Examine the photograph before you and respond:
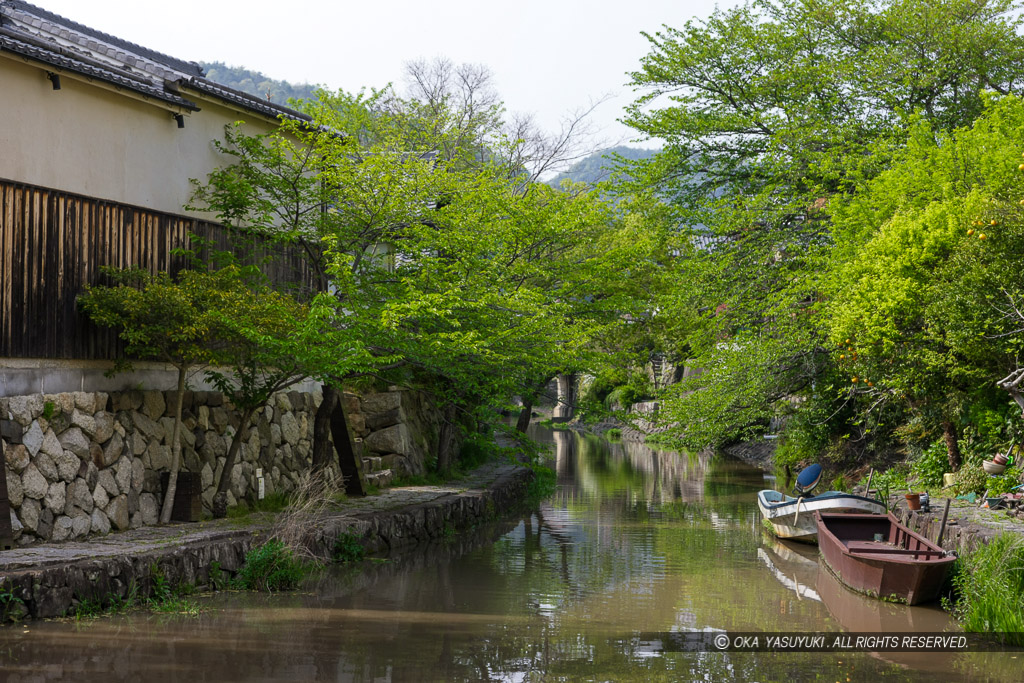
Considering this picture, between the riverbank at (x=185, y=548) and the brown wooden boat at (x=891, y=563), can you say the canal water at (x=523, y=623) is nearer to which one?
the brown wooden boat at (x=891, y=563)

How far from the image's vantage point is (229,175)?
15.3 metres

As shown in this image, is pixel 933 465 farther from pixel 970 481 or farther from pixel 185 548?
pixel 185 548

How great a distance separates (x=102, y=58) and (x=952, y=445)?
1708 centimetres

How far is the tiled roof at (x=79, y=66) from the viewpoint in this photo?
11398 millimetres

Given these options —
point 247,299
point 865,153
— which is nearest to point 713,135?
point 865,153

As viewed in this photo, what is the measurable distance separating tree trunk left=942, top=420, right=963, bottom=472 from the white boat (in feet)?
10.7

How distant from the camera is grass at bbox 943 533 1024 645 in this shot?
10203 mm

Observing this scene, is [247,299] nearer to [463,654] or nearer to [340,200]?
[340,200]

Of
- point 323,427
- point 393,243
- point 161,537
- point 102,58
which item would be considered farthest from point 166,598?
point 102,58

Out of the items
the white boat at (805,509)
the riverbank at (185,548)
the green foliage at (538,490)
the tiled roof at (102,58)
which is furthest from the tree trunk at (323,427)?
the white boat at (805,509)

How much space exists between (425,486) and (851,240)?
11.0 m

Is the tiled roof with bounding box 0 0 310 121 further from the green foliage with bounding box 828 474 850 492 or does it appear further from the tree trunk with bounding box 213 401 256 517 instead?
the green foliage with bounding box 828 474 850 492

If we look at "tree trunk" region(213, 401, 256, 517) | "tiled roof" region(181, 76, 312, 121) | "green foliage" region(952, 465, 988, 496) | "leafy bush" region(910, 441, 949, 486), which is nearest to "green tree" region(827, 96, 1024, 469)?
"leafy bush" region(910, 441, 949, 486)

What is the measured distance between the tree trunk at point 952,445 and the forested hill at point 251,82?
85301 millimetres
